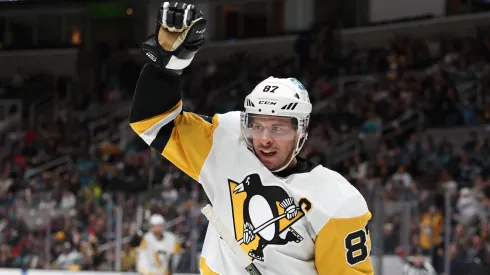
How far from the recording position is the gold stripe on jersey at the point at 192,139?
2.48 meters

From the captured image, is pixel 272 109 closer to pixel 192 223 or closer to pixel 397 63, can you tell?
pixel 192 223

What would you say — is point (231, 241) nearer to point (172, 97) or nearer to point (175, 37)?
point (172, 97)

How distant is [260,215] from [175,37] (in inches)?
20.5

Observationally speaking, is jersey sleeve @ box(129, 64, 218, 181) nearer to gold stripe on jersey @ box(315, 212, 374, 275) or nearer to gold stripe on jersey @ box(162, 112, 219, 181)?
gold stripe on jersey @ box(162, 112, 219, 181)

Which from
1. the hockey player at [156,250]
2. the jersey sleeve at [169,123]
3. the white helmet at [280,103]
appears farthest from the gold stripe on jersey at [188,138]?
the hockey player at [156,250]

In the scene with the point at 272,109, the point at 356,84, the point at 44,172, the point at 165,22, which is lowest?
the point at 44,172

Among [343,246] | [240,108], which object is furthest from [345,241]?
[240,108]

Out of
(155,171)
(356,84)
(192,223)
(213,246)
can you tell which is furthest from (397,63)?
(213,246)

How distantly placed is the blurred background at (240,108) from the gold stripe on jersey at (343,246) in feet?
18.2

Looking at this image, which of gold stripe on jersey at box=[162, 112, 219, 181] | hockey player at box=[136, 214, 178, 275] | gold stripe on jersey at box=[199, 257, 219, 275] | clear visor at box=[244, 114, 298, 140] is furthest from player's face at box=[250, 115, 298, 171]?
hockey player at box=[136, 214, 178, 275]

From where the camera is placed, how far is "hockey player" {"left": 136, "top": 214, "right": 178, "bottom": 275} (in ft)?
26.8

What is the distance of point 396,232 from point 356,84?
17.3ft

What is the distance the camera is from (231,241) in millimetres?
2402

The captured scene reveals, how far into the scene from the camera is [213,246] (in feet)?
8.21
